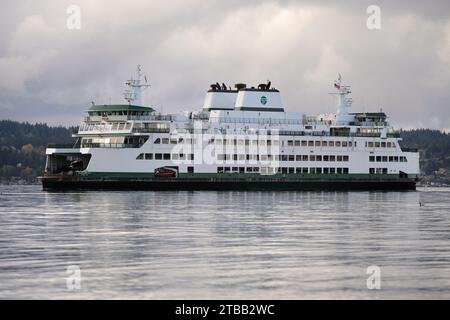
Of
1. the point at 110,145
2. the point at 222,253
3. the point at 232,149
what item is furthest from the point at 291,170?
the point at 222,253

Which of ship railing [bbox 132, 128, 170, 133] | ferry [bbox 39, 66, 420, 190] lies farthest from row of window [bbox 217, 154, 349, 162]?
ship railing [bbox 132, 128, 170, 133]

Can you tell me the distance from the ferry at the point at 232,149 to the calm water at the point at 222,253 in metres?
29.3

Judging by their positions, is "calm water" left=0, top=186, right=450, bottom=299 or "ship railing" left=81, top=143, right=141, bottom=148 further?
"ship railing" left=81, top=143, right=141, bottom=148

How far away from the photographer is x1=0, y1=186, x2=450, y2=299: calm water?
77.3ft

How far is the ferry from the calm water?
2926cm

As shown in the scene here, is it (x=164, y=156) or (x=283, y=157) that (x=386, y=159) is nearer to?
(x=283, y=157)

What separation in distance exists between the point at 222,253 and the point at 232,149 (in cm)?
5517

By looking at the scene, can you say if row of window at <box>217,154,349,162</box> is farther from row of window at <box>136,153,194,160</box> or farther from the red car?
the red car

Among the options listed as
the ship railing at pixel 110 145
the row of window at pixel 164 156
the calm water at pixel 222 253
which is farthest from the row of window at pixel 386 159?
the calm water at pixel 222 253

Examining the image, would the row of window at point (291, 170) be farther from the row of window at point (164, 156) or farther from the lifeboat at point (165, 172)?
the lifeboat at point (165, 172)

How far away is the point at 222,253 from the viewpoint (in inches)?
1190

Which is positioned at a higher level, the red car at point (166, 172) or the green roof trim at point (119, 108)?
the green roof trim at point (119, 108)

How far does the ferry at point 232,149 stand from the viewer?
80.2 meters
